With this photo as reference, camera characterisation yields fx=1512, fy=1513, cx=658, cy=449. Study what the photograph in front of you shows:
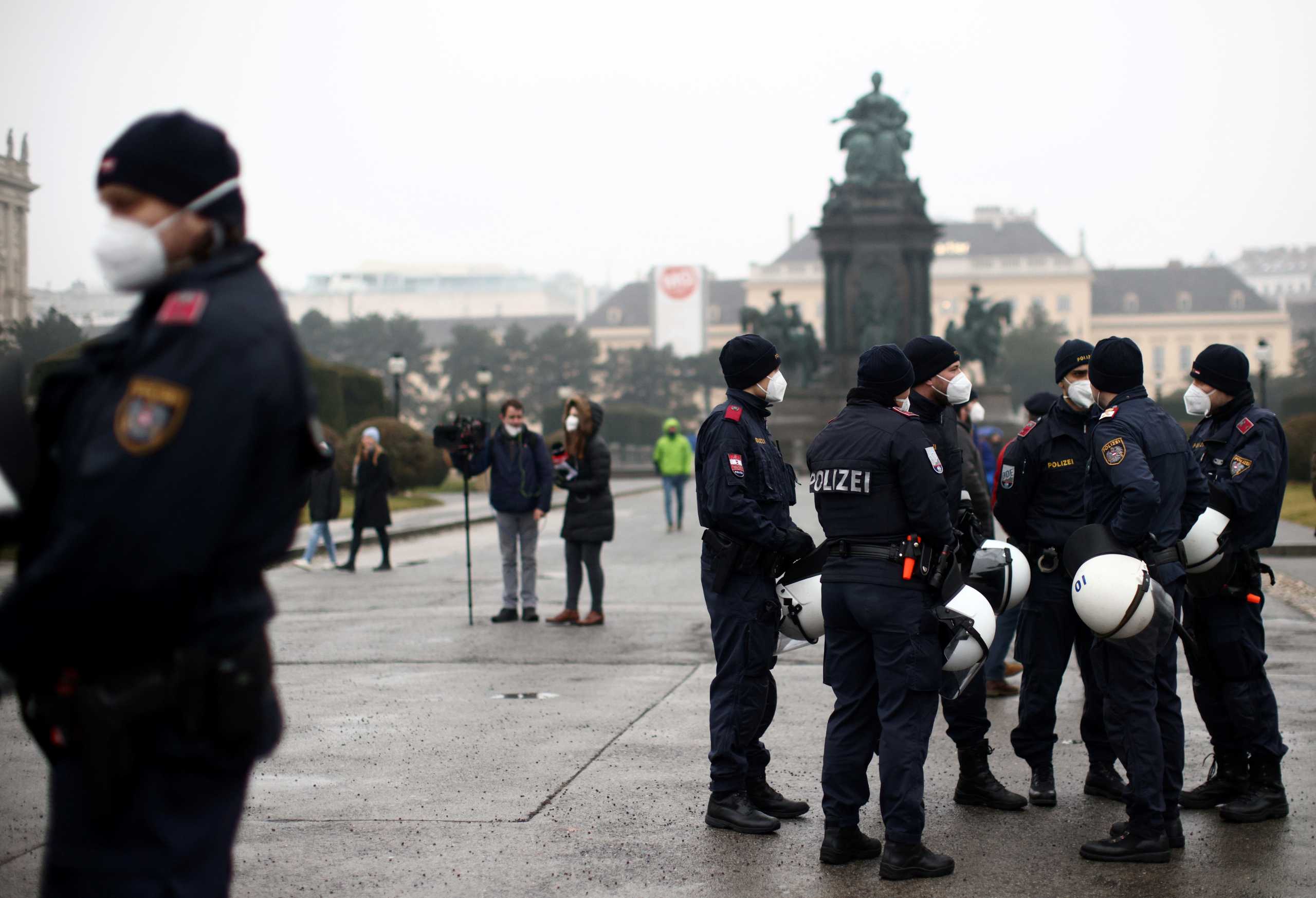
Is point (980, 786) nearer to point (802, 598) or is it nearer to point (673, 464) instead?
point (802, 598)

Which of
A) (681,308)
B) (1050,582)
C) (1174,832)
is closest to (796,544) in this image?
(1050,582)

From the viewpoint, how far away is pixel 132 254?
2844 mm

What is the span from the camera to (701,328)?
128750 millimetres

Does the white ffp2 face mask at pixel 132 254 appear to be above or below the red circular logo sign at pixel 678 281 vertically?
below

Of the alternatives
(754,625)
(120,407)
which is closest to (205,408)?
(120,407)

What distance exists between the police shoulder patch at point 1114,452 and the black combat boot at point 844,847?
5.49ft

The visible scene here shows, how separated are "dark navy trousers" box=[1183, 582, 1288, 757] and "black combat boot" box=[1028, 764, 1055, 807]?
0.70 m

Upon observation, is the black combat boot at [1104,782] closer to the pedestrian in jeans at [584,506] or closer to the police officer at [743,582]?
the police officer at [743,582]

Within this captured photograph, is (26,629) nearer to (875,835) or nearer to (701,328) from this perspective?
(875,835)

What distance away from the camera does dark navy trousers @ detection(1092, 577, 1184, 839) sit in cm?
553

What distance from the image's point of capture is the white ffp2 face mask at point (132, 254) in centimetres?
284

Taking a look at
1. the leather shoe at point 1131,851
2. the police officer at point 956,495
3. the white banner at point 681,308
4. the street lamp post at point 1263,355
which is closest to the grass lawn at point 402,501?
the street lamp post at point 1263,355

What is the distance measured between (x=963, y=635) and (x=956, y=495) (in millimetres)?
915

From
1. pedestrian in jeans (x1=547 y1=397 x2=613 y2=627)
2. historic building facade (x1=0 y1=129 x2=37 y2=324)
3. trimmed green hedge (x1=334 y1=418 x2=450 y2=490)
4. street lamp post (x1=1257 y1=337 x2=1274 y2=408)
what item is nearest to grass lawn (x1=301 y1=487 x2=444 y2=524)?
trimmed green hedge (x1=334 y1=418 x2=450 y2=490)
